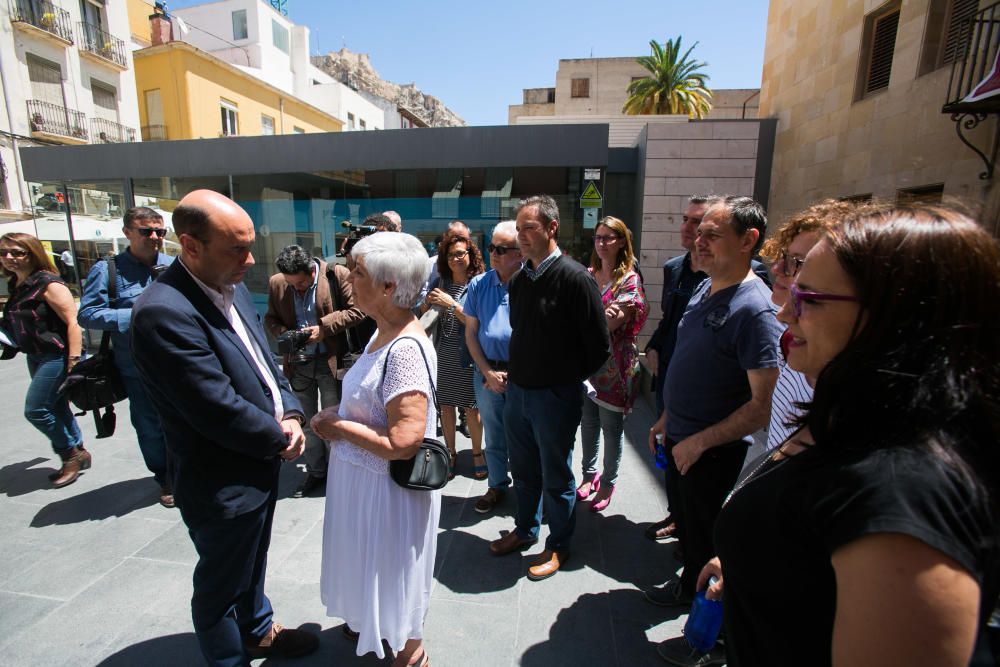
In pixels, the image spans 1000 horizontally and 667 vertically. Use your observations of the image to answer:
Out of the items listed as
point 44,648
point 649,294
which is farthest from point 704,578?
point 649,294

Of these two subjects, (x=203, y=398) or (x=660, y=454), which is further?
(x=660, y=454)

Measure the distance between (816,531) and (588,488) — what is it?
289cm

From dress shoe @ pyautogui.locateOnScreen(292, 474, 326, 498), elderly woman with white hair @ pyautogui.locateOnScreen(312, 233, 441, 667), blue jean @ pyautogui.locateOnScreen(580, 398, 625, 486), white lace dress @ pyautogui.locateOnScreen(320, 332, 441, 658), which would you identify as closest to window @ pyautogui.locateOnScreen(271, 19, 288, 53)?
dress shoe @ pyautogui.locateOnScreen(292, 474, 326, 498)

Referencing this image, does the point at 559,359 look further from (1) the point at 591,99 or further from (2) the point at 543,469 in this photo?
(1) the point at 591,99

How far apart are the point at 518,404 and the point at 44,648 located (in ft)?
8.21

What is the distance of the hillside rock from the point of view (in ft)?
145

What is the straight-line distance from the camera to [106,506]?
3334mm

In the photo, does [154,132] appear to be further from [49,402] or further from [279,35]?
[49,402]

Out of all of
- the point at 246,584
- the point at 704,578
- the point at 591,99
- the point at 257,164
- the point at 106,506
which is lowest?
the point at 106,506

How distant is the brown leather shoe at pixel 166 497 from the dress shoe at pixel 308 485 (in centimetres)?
82

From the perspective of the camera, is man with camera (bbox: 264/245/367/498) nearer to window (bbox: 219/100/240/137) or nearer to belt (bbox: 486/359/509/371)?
belt (bbox: 486/359/509/371)

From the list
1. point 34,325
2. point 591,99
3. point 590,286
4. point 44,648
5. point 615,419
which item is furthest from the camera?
point 591,99

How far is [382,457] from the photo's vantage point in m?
1.70

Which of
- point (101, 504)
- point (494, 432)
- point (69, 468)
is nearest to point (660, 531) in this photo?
point (494, 432)
